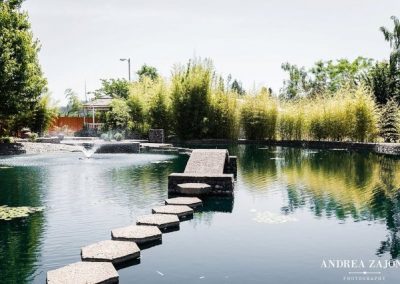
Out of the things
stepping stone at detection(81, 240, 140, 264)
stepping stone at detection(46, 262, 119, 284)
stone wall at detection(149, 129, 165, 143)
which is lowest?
stepping stone at detection(46, 262, 119, 284)

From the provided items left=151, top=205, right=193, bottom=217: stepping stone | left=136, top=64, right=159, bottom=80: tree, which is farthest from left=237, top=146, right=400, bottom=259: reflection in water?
left=136, top=64, right=159, bottom=80: tree

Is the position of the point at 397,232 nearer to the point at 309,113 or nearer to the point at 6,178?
the point at 6,178

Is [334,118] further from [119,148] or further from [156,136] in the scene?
[119,148]

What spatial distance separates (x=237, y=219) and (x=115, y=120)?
25.6 m

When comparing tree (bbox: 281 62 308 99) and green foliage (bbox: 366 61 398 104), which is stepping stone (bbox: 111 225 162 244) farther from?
tree (bbox: 281 62 308 99)

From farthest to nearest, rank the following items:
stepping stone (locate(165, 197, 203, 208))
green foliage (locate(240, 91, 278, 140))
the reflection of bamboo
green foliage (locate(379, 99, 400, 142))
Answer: green foliage (locate(240, 91, 278, 140)), green foliage (locate(379, 99, 400, 142)), the reflection of bamboo, stepping stone (locate(165, 197, 203, 208))

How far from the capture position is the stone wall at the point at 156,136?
26.9m

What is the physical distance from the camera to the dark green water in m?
5.44

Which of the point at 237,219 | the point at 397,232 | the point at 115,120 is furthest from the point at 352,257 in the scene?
the point at 115,120

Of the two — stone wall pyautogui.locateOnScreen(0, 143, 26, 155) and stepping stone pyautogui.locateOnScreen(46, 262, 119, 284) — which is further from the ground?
stone wall pyautogui.locateOnScreen(0, 143, 26, 155)

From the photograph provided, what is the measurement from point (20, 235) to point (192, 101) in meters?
20.4

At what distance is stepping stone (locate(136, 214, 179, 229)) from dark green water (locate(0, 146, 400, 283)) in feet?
0.72

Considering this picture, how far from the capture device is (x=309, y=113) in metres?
24.6

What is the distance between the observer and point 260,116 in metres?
26.4
